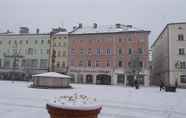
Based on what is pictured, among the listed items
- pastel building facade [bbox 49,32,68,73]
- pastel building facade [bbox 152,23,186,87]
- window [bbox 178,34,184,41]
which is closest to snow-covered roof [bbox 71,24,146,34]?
pastel building facade [bbox 49,32,68,73]

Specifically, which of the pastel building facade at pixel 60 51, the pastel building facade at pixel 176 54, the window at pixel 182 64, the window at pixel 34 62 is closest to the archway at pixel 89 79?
the pastel building facade at pixel 60 51

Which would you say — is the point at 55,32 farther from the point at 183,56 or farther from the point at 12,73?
the point at 183,56

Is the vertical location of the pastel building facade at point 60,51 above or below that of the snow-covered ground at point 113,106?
above

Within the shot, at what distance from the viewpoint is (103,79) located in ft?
166

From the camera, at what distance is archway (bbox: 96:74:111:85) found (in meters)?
50.2

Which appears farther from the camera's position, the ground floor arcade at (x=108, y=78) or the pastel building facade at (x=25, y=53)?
the pastel building facade at (x=25, y=53)

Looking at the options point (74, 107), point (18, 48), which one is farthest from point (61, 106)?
point (18, 48)

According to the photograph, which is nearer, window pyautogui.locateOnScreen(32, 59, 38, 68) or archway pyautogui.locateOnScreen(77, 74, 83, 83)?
archway pyautogui.locateOnScreen(77, 74, 83, 83)

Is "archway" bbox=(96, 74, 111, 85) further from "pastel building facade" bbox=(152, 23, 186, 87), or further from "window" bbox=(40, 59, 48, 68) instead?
"window" bbox=(40, 59, 48, 68)

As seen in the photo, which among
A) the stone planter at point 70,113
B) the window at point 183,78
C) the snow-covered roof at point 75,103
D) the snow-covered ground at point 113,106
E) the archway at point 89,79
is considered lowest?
the archway at point 89,79

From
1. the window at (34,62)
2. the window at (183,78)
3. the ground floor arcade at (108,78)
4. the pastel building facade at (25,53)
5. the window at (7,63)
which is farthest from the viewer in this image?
the window at (7,63)

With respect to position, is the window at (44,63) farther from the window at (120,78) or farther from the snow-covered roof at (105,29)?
the window at (120,78)

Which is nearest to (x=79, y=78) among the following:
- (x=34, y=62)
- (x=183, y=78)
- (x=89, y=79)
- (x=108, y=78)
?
(x=89, y=79)

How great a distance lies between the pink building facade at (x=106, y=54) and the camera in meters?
48.8
